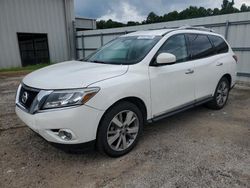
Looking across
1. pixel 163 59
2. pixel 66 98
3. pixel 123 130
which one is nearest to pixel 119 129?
pixel 123 130

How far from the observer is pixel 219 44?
14.9 ft

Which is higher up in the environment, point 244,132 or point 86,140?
point 86,140

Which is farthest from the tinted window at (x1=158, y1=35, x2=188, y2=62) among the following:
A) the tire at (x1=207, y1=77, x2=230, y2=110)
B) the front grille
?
the front grille

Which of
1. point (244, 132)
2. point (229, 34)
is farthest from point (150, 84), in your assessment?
point (229, 34)

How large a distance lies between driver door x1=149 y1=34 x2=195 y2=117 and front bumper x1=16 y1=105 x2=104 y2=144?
39.4 inches

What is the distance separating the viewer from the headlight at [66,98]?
2.31 metres

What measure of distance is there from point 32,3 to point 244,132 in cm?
1312

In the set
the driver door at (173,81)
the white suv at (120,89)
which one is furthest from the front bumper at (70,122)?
the driver door at (173,81)

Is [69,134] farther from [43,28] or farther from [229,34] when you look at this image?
[43,28]

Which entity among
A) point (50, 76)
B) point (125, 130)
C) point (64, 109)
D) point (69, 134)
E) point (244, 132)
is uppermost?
point (50, 76)

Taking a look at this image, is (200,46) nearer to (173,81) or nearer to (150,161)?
(173,81)

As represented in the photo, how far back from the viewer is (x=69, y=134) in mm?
2357

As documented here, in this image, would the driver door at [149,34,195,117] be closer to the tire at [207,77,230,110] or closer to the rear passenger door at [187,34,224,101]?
the rear passenger door at [187,34,224,101]

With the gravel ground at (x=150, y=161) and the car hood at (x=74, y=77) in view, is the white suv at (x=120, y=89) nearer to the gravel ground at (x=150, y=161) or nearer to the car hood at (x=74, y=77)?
the car hood at (x=74, y=77)
